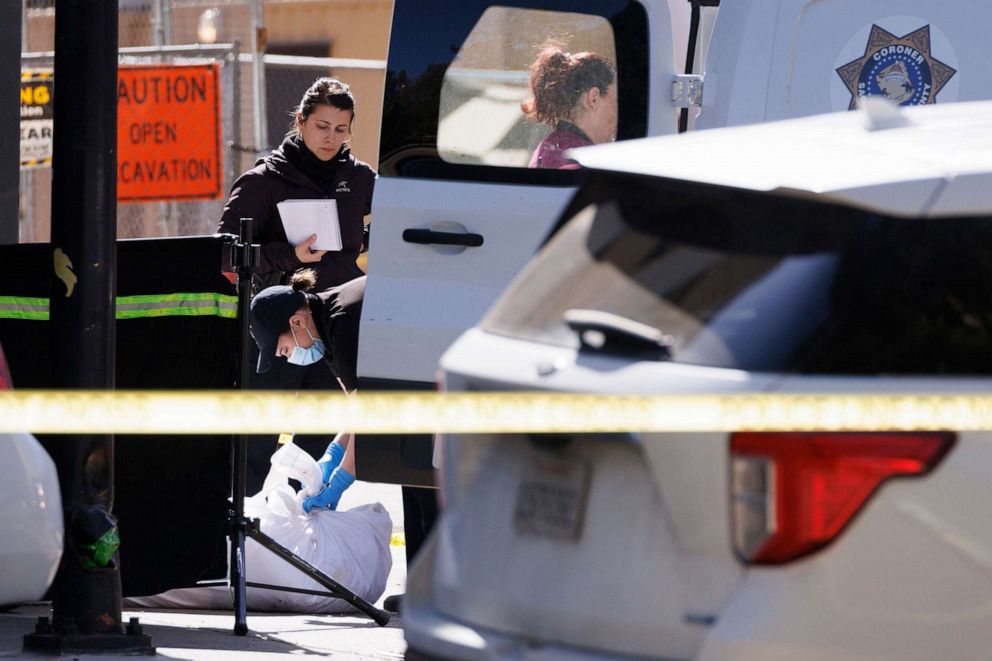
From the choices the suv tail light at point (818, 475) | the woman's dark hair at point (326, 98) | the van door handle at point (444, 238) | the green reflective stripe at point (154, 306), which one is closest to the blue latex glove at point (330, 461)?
the green reflective stripe at point (154, 306)

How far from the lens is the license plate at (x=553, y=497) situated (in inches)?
131

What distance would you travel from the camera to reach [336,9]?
758 inches

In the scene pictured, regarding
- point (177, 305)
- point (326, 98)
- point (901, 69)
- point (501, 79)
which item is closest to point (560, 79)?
point (501, 79)

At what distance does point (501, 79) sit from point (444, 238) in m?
0.57

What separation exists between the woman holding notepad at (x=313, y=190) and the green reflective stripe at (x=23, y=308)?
6.92ft

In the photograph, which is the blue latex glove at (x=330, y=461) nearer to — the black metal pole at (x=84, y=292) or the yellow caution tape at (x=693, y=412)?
the black metal pole at (x=84, y=292)

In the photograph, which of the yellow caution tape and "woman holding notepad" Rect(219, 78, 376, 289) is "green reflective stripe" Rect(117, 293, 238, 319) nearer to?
the yellow caution tape

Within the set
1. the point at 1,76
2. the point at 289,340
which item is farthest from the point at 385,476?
the point at 1,76

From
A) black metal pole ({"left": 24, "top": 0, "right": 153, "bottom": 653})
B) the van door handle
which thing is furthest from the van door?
black metal pole ({"left": 24, "top": 0, "right": 153, "bottom": 653})

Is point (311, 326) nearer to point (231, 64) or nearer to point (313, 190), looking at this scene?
point (313, 190)

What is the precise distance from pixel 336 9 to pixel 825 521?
16.7m

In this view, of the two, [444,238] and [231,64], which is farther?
[231,64]

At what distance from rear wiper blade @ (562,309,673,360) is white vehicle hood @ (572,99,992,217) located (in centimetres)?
32

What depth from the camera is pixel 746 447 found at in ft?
10.2
